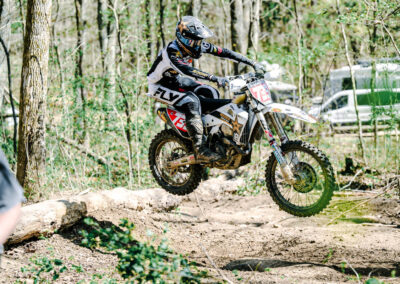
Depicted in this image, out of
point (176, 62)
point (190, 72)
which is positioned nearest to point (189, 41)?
point (176, 62)

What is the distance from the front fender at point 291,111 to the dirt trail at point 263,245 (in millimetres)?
1497

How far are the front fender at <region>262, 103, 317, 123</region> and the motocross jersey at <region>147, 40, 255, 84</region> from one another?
702 mm

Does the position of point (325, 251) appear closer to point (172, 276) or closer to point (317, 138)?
point (172, 276)

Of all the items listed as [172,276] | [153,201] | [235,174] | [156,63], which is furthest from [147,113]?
[172,276]

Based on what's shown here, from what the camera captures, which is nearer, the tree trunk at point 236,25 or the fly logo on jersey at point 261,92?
the fly logo on jersey at point 261,92

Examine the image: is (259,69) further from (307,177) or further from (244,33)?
(244,33)

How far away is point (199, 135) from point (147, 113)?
4.05 metres

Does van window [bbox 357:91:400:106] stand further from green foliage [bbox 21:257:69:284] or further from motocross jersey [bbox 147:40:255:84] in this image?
green foliage [bbox 21:257:69:284]

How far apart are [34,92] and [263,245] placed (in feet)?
12.6

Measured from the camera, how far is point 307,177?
5348 millimetres

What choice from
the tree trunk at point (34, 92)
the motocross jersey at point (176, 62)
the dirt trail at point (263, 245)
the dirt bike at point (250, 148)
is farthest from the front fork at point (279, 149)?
the tree trunk at point (34, 92)

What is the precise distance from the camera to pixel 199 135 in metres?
6.06

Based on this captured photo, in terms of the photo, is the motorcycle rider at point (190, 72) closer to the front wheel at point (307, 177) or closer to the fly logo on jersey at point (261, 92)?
the fly logo on jersey at point (261, 92)

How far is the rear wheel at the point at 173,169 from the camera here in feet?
21.3
